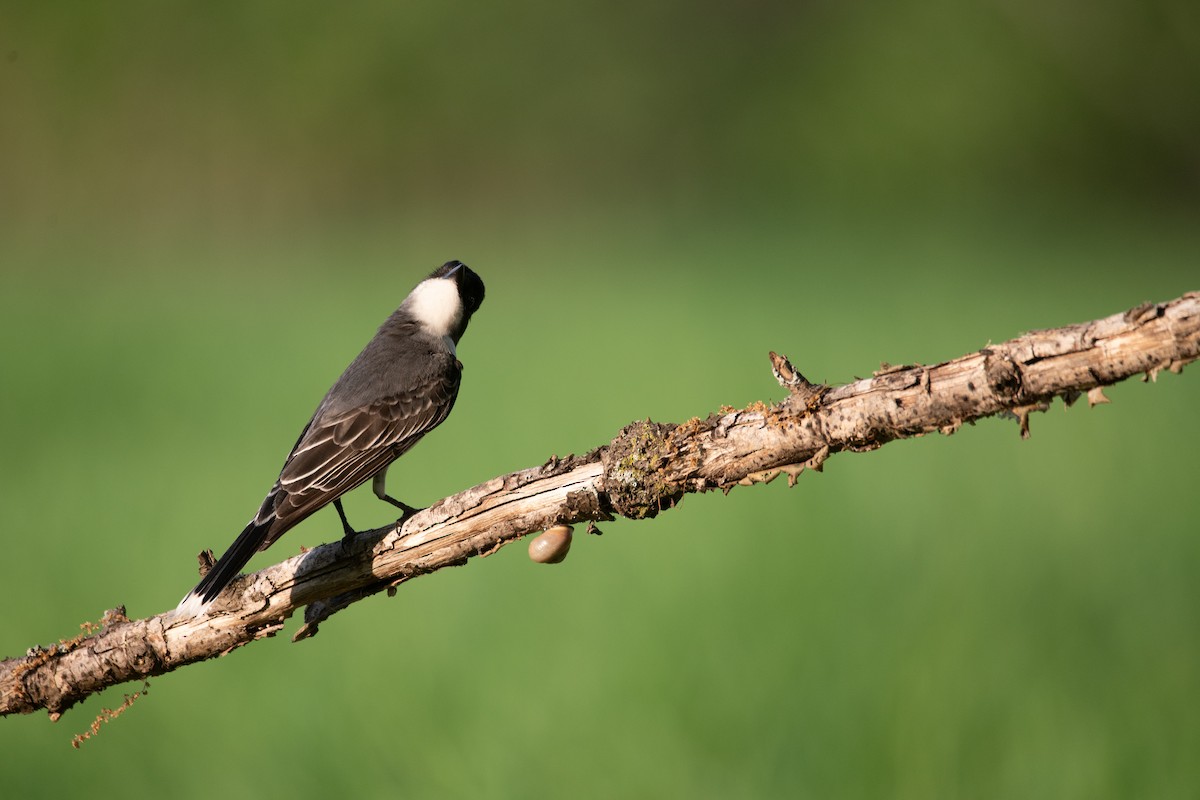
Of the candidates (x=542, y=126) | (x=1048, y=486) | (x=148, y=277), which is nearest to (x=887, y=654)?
(x=1048, y=486)

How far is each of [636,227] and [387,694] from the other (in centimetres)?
1752

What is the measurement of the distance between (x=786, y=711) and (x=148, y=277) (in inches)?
616

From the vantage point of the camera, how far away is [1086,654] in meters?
7.59

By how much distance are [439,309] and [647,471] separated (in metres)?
3.13

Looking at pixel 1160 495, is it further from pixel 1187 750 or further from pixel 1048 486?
pixel 1187 750

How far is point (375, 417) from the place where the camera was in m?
5.57

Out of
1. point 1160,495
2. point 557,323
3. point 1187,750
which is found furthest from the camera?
point 557,323

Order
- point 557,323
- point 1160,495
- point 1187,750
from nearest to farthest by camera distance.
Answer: point 1187,750 → point 1160,495 → point 557,323

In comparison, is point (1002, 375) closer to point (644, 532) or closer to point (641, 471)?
point (641, 471)

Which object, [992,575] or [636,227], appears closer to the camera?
[992,575]

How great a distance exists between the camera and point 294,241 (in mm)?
23719

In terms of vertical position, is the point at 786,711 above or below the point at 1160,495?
below

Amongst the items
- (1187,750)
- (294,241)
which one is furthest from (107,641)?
(294,241)

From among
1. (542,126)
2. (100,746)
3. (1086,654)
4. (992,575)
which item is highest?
(542,126)
